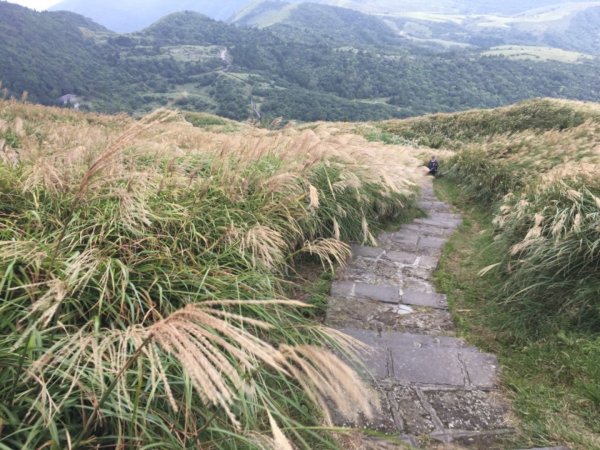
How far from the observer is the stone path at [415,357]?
2.06 meters

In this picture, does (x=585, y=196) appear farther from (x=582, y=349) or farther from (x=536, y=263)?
(x=582, y=349)

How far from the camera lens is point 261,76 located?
116438mm

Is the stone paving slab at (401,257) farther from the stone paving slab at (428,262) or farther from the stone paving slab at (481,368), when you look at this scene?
the stone paving slab at (481,368)

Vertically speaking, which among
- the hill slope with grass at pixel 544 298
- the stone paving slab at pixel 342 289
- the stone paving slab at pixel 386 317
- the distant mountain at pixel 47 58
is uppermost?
the distant mountain at pixel 47 58

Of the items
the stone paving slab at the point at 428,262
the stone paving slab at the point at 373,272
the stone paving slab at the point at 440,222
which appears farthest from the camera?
the stone paving slab at the point at 440,222

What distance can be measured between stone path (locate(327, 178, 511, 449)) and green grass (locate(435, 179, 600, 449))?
0.11 m

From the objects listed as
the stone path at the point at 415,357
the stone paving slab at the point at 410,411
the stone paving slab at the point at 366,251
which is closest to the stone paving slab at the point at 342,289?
the stone path at the point at 415,357

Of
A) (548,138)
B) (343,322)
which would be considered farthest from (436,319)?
(548,138)

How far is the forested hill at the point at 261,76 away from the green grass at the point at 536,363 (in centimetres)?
5546

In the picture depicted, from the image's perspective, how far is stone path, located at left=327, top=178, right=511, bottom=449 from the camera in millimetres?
2064

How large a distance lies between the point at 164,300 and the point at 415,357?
1.55m

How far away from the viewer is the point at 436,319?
316cm

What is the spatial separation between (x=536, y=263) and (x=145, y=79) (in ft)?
391

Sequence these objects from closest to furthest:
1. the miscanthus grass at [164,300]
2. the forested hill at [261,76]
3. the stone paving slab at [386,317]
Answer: the miscanthus grass at [164,300]
the stone paving slab at [386,317]
the forested hill at [261,76]
